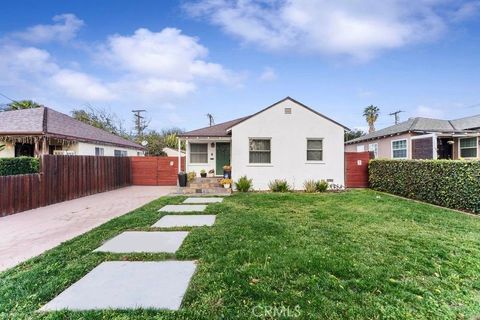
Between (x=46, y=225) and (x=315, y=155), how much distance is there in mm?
11639

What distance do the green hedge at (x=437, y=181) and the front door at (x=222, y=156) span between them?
8.56m

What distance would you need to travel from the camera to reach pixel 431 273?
346cm

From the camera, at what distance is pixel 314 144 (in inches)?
523

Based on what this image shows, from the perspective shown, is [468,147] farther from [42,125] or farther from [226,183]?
[42,125]

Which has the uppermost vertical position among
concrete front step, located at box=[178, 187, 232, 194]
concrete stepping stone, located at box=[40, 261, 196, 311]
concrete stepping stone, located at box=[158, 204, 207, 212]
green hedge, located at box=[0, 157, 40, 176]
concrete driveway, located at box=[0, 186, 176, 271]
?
green hedge, located at box=[0, 157, 40, 176]

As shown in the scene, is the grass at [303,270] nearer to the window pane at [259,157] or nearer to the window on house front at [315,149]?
the window pane at [259,157]

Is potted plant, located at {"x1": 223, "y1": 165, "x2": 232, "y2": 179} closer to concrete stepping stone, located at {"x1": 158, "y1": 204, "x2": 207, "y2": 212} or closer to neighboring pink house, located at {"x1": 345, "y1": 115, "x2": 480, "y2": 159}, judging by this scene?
concrete stepping stone, located at {"x1": 158, "y1": 204, "x2": 207, "y2": 212}

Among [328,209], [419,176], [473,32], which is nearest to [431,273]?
[328,209]

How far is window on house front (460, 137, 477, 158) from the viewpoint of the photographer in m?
15.4

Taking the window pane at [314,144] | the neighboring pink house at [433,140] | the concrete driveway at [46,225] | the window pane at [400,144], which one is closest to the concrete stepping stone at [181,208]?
the concrete driveway at [46,225]

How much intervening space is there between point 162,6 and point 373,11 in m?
9.00

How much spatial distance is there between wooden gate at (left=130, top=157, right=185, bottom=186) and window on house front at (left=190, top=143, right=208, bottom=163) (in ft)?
6.87

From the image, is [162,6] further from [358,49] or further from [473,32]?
[473,32]

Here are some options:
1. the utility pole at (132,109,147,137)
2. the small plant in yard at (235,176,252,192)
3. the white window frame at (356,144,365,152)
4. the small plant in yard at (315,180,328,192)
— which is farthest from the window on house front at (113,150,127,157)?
the white window frame at (356,144,365,152)
